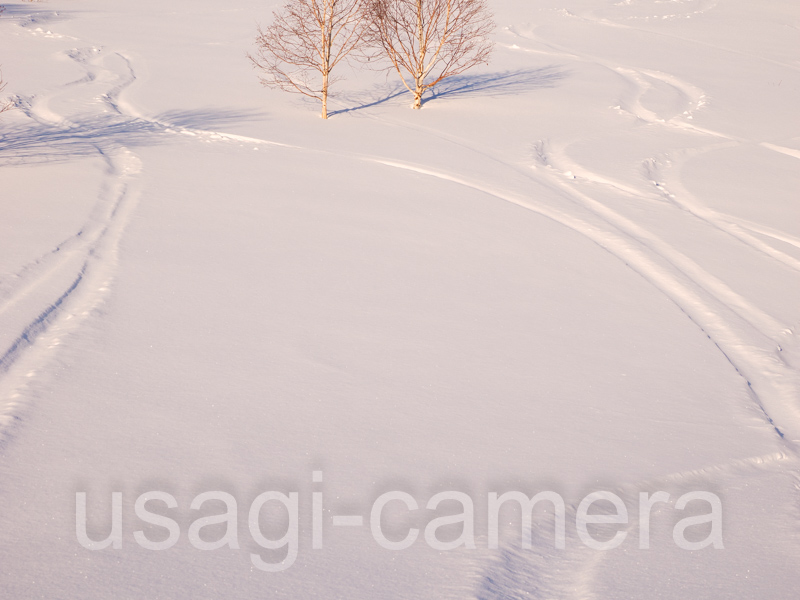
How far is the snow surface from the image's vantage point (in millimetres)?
3082

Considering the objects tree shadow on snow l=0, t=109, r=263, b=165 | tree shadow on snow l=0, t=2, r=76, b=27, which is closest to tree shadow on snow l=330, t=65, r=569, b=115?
tree shadow on snow l=0, t=109, r=263, b=165

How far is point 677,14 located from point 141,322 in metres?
30.5

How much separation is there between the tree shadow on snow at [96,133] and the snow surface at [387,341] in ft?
0.29

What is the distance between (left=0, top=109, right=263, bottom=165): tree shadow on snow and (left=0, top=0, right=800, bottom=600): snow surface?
0.29 ft

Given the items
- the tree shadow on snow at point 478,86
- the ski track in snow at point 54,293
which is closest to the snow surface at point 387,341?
the ski track in snow at point 54,293

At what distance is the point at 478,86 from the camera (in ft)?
55.3

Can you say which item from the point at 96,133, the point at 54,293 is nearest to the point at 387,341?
the point at 54,293

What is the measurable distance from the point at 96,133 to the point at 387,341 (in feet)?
25.6

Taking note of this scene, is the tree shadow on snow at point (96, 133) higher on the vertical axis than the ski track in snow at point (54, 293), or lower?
higher

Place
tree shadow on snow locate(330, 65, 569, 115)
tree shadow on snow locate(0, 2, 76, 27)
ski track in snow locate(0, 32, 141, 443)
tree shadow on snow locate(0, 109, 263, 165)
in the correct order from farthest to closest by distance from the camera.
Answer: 1. tree shadow on snow locate(0, 2, 76, 27)
2. tree shadow on snow locate(330, 65, 569, 115)
3. tree shadow on snow locate(0, 109, 263, 165)
4. ski track in snow locate(0, 32, 141, 443)

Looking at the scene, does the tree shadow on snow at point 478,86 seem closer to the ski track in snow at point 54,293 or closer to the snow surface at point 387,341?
the snow surface at point 387,341

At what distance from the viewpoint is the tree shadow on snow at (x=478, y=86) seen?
15.4 m

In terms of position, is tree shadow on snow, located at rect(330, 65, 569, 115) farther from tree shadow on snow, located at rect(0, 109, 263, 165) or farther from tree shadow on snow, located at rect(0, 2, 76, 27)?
tree shadow on snow, located at rect(0, 2, 76, 27)

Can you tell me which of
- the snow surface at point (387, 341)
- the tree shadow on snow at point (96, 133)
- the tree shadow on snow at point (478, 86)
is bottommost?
the snow surface at point (387, 341)
